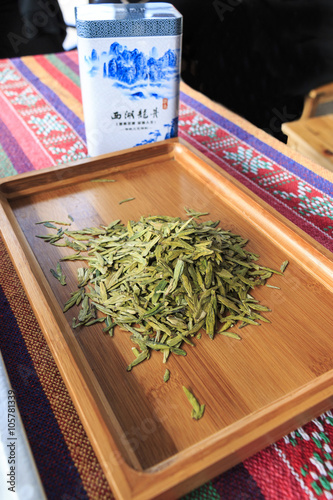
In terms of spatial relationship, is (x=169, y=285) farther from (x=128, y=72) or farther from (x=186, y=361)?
(x=128, y=72)

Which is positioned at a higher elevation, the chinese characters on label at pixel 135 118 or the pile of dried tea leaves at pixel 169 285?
the chinese characters on label at pixel 135 118

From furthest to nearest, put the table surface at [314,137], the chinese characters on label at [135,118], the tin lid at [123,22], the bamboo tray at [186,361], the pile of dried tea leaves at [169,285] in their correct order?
1. the table surface at [314,137]
2. the chinese characters on label at [135,118]
3. the tin lid at [123,22]
4. the pile of dried tea leaves at [169,285]
5. the bamboo tray at [186,361]

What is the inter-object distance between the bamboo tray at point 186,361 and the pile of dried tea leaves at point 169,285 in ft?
0.06

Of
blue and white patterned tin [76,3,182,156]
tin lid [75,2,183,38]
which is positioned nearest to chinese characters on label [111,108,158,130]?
blue and white patterned tin [76,3,182,156]

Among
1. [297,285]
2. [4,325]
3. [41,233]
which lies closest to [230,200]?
[297,285]

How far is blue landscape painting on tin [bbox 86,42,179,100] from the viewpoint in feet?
2.81

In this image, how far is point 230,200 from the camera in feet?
2.71

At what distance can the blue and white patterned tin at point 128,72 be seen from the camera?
0.83 m

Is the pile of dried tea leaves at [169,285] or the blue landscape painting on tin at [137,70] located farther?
the blue landscape painting on tin at [137,70]

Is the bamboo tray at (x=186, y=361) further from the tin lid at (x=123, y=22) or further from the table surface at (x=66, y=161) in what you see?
the tin lid at (x=123, y=22)

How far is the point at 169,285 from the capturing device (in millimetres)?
606

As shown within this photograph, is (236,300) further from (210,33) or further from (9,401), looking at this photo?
(210,33)

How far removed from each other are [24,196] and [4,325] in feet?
1.01

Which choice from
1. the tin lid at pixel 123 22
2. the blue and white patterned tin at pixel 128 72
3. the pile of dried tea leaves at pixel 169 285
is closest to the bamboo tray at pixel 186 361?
the pile of dried tea leaves at pixel 169 285
